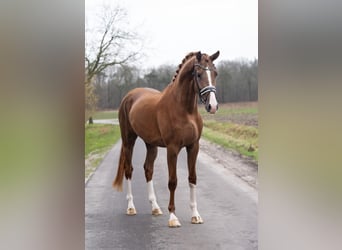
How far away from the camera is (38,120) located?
1.21 m

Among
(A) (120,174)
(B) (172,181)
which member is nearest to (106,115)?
(A) (120,174)

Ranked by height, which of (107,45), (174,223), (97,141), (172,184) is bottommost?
(174,223)

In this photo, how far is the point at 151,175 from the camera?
1.45 metres

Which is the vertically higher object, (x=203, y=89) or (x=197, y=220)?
(x=203, y=89)

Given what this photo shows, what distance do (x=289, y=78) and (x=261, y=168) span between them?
306 mm

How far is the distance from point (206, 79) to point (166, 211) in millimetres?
454

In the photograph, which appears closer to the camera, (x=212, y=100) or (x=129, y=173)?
(x=212, y=100)

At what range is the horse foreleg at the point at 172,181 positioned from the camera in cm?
141

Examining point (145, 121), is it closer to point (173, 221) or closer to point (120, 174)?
point (120, 174)

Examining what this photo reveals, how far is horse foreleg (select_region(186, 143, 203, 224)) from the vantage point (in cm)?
142

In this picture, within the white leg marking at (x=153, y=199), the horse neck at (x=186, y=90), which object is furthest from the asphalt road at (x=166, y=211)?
the horse neck at (x=186, y=90)

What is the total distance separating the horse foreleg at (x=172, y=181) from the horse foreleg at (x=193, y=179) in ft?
0.16

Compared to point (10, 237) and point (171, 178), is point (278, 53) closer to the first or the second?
point (171, 178)

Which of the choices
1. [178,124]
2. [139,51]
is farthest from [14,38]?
[178,124]
